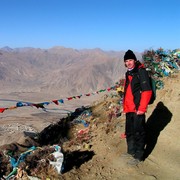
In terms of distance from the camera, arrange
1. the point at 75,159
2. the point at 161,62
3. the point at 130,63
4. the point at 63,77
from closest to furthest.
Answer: the point at 130,63, the point at 75,159, the point at 161,62, the point at 63,77

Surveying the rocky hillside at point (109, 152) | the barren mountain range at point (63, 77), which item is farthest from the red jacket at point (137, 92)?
the barren mountain range at point (63, 77)

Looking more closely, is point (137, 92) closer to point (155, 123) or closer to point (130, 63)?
point (130, 63)

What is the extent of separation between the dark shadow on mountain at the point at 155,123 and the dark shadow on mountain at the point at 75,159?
4.42ft

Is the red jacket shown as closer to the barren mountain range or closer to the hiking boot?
the hiking boot

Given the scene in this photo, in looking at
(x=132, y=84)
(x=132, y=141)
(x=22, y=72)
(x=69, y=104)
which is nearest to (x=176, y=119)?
(x=132, y=141)

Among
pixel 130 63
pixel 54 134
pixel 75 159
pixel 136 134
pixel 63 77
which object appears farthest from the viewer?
pixel 63 77

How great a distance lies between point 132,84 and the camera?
236 inches

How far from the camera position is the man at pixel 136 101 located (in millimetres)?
5766

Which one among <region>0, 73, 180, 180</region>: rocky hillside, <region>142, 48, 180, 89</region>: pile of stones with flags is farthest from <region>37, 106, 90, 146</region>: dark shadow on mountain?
<region>142, 48, 180, 89</region>: pile of stones with flags

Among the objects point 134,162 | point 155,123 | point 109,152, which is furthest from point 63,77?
point 134,162

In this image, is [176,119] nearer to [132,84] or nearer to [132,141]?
[132,141]

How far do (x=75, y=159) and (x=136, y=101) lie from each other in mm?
1944

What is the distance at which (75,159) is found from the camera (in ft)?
22.0

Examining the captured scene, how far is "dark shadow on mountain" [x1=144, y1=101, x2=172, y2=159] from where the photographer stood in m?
7.49
